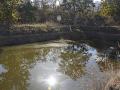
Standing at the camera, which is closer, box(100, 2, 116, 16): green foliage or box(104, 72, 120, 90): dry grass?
box(104, 72, 120, 90): dry grass

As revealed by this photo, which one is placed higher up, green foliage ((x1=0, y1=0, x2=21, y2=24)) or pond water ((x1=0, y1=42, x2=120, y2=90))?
green foliage ((x1=0, y1=0, x2=21, y2=24))

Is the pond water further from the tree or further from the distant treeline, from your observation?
the distant treeline

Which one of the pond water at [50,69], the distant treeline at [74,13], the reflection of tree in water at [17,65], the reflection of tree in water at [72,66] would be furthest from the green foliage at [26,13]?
the reflection of tree in water at [72,66]

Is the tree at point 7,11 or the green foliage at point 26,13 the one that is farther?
the green foliage at point 26,13

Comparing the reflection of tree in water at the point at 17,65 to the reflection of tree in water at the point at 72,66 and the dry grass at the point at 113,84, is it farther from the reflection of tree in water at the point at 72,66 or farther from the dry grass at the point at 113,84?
the dry grass at the point at 113,84

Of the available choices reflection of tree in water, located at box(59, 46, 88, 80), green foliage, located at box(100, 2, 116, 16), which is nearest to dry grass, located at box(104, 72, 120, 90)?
reflection of tree in water, located at box(59, 46, 88, 80)

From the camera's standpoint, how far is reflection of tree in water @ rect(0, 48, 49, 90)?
12.7m

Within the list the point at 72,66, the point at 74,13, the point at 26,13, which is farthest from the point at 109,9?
the point at 72,66

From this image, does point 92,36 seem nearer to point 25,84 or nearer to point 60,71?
point 60,71

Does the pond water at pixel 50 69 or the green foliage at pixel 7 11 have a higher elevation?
the green foliage at pixel 7 11

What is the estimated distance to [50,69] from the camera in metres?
16.3

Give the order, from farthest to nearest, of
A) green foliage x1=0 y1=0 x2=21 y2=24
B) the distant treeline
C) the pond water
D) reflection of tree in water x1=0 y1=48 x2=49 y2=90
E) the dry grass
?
the distant treeline < green foliage x1=0 y1=0 x2=21 y2=24 < reflection of tree in water x1=0 y1=48 x2=49 y2=90 < the pond water < the dry grass

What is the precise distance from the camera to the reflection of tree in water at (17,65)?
12695 mm

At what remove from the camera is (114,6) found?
43344mm
